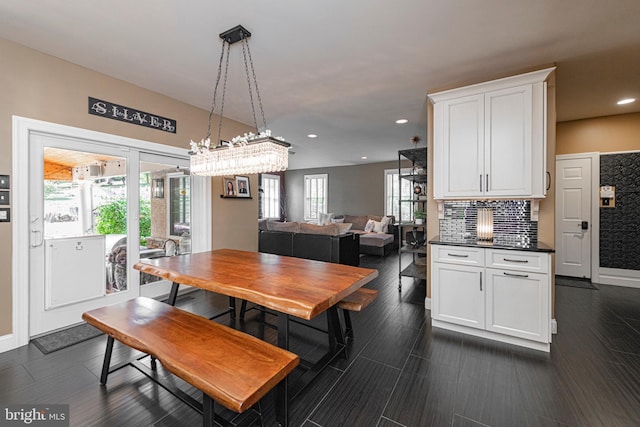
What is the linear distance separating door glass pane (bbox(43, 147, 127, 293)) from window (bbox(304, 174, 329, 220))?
22.2 feet

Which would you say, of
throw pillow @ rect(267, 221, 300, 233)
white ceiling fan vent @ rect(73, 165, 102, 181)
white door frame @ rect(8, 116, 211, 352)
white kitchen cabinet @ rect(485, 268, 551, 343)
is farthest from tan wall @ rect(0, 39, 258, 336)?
white kitchen cabinet @ rect(485, 268, 551, 343)

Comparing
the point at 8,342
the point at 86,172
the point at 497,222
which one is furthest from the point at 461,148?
the point at 8,342

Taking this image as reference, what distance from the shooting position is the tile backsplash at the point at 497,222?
107 inches

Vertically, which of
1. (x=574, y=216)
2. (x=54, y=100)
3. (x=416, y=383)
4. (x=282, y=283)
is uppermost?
(x=54, y=100)

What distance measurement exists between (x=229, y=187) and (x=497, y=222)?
3658 millimetres

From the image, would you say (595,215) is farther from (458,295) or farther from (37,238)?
(37,238)

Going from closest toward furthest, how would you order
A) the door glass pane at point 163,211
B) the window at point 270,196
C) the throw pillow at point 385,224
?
the door glass pane at point 163,211 < the throw pillow at point 385,224 < the window at point 270,196

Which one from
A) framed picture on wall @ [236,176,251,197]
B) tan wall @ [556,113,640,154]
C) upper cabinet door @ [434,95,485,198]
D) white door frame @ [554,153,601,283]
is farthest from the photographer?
framed picture on wall @ [236,176,251,197]

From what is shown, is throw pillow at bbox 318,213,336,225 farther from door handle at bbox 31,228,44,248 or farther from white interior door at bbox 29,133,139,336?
door handle at bbox 31,228,44,248

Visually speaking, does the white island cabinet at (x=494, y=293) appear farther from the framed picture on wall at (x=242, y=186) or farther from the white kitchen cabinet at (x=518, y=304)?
the framed picture on wall at (x=242, y=186)

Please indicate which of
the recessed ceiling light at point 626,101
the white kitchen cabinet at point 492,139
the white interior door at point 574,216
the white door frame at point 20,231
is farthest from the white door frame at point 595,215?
the white door frame at point 20,231

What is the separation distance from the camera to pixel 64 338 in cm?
245

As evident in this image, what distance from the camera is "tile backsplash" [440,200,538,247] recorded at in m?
2.72

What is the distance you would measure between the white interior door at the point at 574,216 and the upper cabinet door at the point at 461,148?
2.84m
